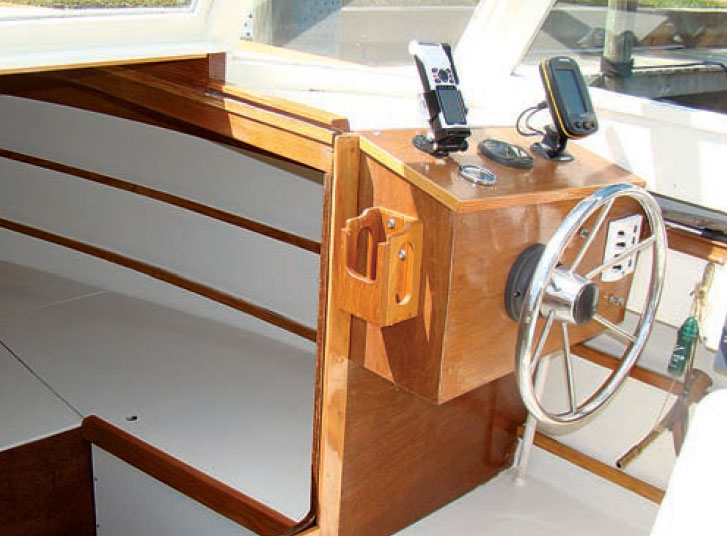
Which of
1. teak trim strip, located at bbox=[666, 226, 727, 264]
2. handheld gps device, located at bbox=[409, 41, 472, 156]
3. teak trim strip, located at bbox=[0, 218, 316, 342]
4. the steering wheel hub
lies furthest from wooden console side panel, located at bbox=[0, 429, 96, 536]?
teak trim strip, located at bbox=[666, 226, 727, 264]

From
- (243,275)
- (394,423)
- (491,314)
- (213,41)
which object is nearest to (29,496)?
(243,275)

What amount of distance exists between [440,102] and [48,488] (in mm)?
1651

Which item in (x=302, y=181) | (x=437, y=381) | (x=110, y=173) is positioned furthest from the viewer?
(x=110, y=173)

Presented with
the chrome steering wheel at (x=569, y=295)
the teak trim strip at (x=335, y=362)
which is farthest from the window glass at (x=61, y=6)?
the chrome steering wheel at (x=569, y=295)

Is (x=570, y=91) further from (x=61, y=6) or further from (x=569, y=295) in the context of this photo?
(x=61, y=6)

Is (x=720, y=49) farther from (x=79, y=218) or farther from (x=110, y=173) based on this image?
(x=79, y=218)

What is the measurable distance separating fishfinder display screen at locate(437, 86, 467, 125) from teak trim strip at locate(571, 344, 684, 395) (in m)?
0.72

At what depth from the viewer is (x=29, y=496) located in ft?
7.55

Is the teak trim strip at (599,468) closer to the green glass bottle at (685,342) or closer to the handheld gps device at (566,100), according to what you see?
the green glass bottle at (685,342)

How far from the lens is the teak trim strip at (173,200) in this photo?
266cm

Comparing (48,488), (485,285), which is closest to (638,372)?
(485,285)

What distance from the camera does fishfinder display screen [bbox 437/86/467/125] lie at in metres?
1.50

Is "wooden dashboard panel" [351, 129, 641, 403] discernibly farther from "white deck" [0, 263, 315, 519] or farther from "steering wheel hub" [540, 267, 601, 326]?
"white deck" [0, 263, 315, 519]

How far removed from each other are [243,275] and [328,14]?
108 centimetres
